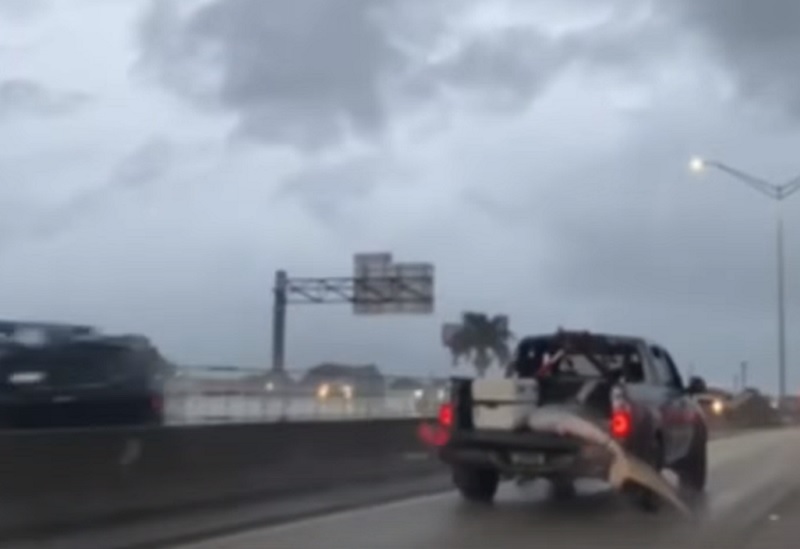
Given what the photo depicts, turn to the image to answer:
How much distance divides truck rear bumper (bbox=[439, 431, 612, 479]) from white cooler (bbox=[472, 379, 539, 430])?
0.47 feet

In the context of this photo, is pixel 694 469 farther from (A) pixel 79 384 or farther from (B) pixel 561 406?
(A) pixel 79 384

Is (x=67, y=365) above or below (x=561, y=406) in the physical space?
above

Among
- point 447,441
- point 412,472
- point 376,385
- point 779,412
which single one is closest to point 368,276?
point 779,412

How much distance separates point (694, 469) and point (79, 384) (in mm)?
8317

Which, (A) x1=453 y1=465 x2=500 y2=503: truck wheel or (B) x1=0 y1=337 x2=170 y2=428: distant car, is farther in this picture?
(B) x1=0 y1=337 x2=170 y2=428: distant car

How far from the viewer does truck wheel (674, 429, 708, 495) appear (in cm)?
2380

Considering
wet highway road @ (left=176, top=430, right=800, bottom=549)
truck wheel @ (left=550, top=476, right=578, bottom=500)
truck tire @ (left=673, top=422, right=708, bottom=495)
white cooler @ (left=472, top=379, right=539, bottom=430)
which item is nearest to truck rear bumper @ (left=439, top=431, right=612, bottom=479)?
white cooler @ (left=472, top=379, right=539, bottom=430)

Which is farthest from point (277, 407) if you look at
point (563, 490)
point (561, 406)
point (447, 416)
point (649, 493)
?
point (649, 493)

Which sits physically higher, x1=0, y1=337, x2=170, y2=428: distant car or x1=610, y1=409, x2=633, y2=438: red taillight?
x1=0, y1=337, x2=170, y2=428: distant car

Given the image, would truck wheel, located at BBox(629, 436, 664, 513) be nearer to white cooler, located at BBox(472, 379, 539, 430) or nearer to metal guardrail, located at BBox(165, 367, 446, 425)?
white cooler, located at BBox(472, 379, 539, 430)

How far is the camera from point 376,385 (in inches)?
1545

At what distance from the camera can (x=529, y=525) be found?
1873 centimetres

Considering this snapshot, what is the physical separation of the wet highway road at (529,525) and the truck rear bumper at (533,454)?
0.50 metres

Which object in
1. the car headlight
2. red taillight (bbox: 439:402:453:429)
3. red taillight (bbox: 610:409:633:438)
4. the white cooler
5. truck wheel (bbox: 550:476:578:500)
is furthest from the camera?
the car headlight
